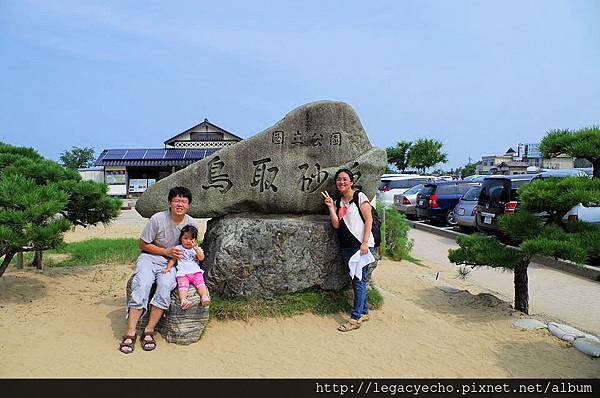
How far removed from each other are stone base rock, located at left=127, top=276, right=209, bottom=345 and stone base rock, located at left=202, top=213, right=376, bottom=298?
74cm

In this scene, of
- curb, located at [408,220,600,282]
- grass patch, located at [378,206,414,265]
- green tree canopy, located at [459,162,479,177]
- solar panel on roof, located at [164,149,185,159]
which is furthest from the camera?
green tree canopy, located at [459,162,479,177]

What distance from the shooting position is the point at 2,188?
4.88 metres

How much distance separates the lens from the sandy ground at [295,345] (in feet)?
12.7

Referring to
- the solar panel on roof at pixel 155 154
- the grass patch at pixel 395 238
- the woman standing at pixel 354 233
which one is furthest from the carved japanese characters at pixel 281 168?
the solar panel on roof at pixel 155 154

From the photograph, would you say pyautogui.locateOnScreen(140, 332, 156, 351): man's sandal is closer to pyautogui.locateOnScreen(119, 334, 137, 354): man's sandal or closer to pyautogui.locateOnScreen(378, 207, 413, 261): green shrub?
pyautogui.locateOnScreen(119, 334, 137, 354): man's sandal

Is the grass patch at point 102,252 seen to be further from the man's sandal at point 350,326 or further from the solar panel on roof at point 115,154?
the solar panel on roof at point 115,154

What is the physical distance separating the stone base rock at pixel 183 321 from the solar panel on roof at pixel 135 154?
74.1 ft

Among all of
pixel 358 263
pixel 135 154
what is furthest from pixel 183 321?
A: pixel 135 154

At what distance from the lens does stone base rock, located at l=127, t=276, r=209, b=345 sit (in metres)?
4.28

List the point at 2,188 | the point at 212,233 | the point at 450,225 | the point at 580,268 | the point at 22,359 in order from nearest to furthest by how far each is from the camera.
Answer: the point at 22,359 → the point at 2,188 → the point at 212,233 → the point at 580,268 → the point at 450,225

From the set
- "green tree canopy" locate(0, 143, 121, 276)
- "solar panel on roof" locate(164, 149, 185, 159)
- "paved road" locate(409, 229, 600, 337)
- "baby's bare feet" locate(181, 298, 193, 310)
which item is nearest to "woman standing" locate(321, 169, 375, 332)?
"baby's bare feet" locate(181, 298, 193, 310)
